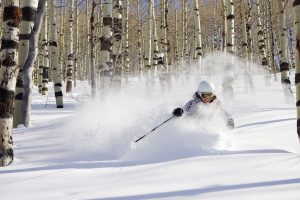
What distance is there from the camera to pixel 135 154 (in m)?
5.21

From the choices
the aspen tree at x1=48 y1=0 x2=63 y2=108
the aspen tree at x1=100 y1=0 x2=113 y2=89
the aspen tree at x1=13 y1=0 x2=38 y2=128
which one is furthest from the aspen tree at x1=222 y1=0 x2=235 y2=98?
the aspen tree at x1=13 y1=0 x2=38 y2=128

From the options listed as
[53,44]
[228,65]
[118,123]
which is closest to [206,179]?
[118,123]

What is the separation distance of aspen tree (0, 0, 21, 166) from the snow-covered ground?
14.1 inches

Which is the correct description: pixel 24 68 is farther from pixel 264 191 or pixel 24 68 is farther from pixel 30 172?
pixel 264 191

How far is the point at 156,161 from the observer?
472 cm

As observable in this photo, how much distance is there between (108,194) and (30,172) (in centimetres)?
131

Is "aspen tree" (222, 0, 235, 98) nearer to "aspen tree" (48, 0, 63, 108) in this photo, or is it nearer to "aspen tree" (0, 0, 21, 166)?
"aspen tree" (48, 0, 63, 108)

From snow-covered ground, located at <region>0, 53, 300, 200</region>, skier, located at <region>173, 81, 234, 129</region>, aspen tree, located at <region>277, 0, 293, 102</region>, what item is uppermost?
aspen tree, located at <region>277, 0, 293, 102</region>

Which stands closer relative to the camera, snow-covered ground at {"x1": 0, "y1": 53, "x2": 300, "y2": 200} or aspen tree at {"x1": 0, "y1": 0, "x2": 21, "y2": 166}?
snow-covered ground at {"x1": 0, "y1": 53, "x2": 300, "y2": 200}

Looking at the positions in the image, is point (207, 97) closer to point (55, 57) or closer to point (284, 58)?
point (284, 58)

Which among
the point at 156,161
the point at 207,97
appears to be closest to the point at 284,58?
the point at 207,97

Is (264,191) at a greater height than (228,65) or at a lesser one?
lesser

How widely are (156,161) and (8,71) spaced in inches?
86.9

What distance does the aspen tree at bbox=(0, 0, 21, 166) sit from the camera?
15.4 feet
